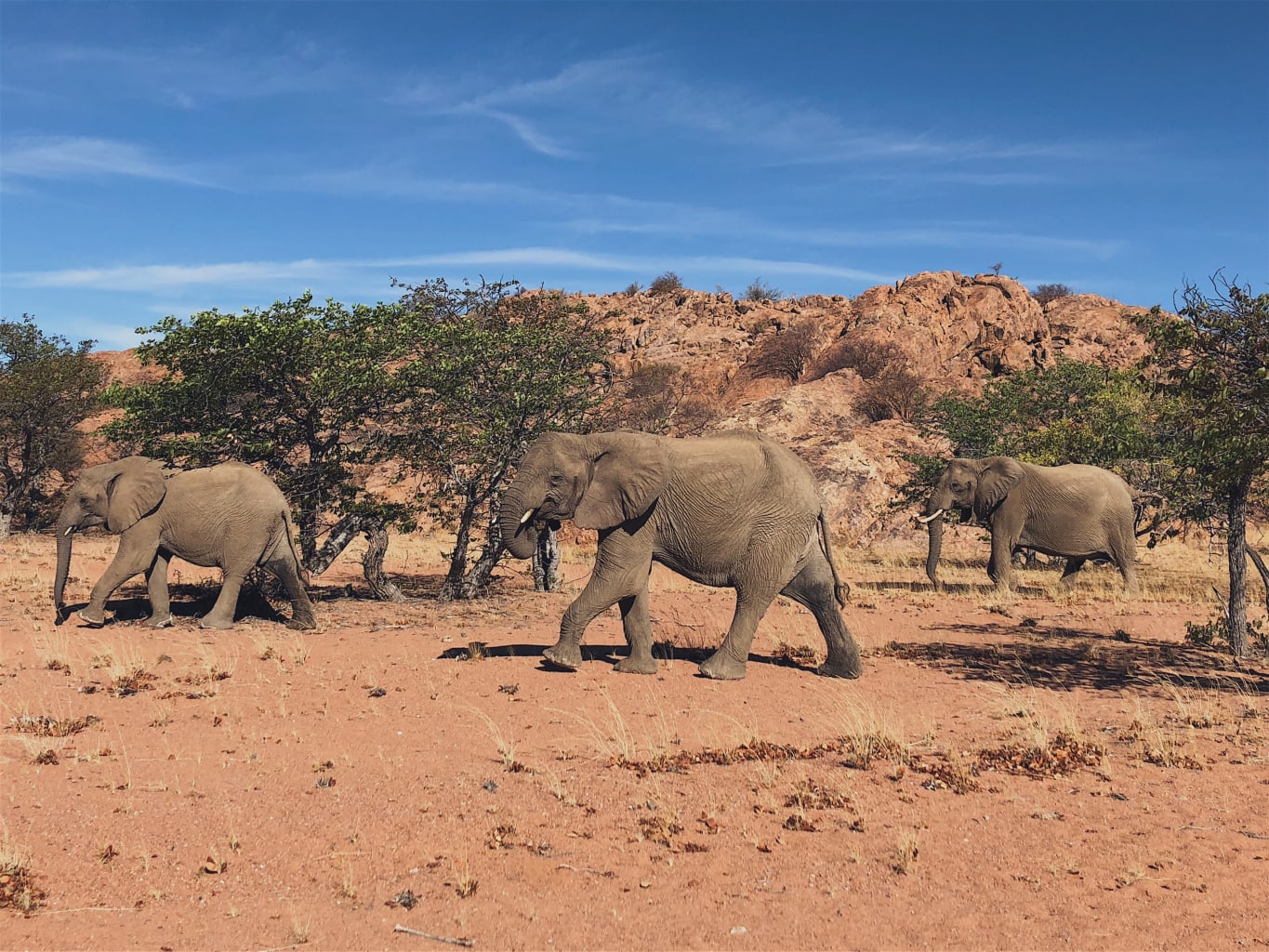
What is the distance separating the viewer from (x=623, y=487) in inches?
439

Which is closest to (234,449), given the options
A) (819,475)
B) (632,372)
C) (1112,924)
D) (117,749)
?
(117,749)

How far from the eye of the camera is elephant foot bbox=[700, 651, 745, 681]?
11.6 meters

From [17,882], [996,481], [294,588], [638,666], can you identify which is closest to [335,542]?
[294,588]

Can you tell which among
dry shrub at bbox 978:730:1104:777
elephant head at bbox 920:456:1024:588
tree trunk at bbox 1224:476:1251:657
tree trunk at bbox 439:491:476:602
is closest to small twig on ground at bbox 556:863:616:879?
dry shrub at bbox 978:730:1104:777

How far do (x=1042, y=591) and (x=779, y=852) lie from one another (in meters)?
16.5

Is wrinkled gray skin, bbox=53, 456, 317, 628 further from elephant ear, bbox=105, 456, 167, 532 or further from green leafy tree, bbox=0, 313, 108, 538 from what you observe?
green leafy tree, bbox=0, 313, 108, 538

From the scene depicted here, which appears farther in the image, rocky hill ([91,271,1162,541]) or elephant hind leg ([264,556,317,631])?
rocky hill ([91,271,1162,541])

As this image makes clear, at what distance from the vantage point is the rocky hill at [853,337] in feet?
130

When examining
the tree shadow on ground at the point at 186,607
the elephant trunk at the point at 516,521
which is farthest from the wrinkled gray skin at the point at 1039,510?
the tree shadow on ground at the point at 186,607

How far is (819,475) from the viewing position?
1292 inches

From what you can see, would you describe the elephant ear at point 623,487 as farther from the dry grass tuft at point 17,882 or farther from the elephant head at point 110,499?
the elephant head at point 110,499

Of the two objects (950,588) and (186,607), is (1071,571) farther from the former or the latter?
(186,607)

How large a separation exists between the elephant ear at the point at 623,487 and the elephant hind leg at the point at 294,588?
5588 mm

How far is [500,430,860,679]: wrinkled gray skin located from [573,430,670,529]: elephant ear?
1cm
